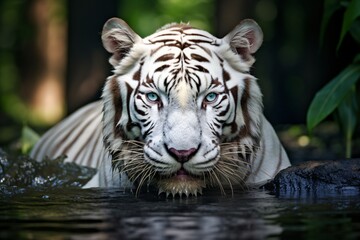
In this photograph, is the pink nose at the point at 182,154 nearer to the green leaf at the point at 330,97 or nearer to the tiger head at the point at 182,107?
the tiger head at the point at 182,107

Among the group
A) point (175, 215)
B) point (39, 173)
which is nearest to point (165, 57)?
point (175, 215)

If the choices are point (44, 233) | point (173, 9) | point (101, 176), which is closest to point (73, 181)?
point (101, 176)

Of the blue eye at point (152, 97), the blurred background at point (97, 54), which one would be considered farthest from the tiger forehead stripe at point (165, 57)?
the blurred background at point (97, 54)

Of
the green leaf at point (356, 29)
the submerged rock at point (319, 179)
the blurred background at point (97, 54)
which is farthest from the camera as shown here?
the blurred background at point (97, 54)

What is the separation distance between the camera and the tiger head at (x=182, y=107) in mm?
4590

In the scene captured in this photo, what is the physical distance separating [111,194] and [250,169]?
77 centimetres

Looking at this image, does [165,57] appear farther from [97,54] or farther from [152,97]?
[97,54]

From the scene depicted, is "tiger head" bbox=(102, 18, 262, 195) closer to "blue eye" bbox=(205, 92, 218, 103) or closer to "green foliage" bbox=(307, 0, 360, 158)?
"blue eye" bbox=(205, 92, 218, 103)

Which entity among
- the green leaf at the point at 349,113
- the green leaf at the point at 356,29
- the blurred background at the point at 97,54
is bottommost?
the green leaf at the point at 349,113

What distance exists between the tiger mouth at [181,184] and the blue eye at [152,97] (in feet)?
1.32

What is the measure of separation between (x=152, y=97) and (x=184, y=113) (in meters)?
0.31

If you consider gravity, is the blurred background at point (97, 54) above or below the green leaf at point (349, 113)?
above

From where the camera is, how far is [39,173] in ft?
20.4

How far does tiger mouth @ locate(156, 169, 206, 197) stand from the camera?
15.3ft
